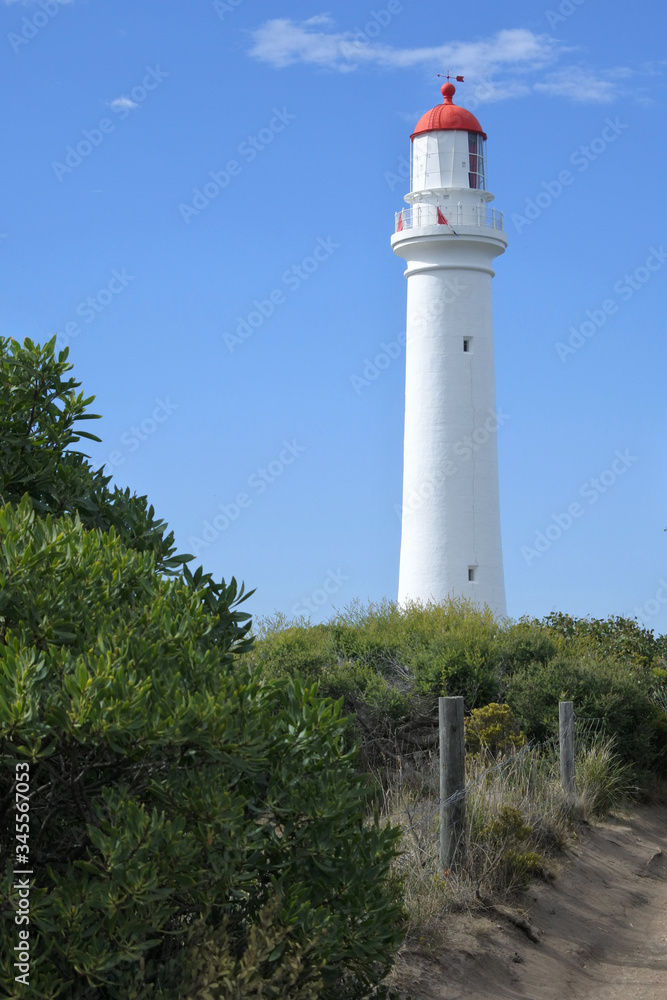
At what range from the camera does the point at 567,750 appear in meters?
12.1

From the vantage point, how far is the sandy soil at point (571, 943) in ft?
24.1

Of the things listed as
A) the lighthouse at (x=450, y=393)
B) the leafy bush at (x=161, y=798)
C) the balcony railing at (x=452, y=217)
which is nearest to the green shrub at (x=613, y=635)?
the lighthouse at (x=450, y=393)

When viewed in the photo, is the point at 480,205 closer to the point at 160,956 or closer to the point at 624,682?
the point at 624,682

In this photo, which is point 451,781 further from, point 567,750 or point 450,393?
point 450,393

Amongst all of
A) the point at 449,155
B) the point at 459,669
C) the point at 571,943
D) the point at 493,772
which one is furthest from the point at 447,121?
the point at 571,943

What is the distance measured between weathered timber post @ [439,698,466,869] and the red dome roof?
61.2ft

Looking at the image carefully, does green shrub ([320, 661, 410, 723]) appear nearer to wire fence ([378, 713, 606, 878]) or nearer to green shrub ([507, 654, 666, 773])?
wire fence ([378, 713, 606, 878])

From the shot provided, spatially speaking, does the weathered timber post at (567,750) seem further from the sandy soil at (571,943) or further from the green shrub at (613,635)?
the green shrub at (613,635)

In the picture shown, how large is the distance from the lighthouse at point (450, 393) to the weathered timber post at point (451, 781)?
13.6 metres

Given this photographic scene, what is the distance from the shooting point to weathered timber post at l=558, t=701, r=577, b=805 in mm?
11955

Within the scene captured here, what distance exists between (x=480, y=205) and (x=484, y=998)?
65.5ft

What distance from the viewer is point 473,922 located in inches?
323

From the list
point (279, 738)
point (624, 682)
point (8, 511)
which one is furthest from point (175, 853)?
point (624, 682)

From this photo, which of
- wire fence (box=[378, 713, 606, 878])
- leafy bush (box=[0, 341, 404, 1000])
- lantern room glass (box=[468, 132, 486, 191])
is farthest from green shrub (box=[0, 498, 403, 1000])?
lantern room glass (box=[468, 132, 486, 191])
